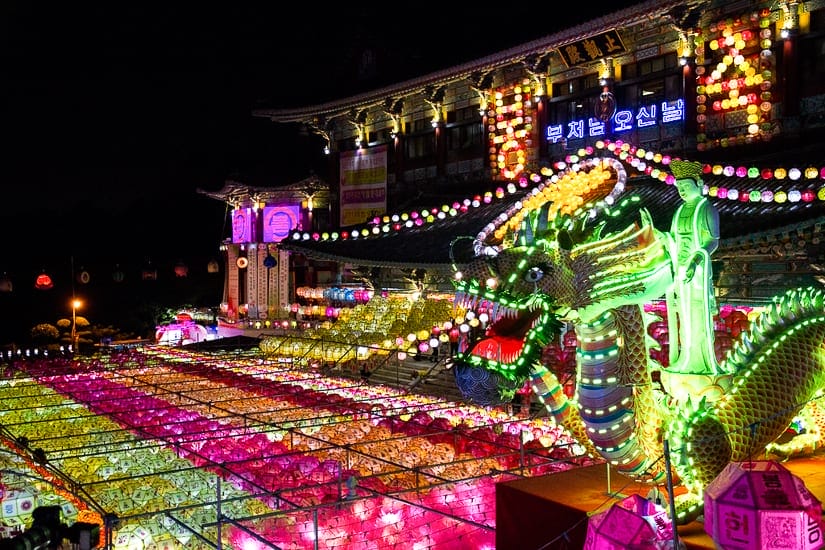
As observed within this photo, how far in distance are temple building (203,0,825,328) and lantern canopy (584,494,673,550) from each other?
252cm

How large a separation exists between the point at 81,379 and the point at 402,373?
6.66 meters

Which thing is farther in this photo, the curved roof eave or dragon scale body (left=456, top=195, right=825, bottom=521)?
the curved roof eave

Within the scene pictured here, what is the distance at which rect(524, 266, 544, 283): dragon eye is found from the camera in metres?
5.41

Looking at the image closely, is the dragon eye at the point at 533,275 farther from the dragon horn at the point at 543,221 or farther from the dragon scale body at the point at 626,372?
the dragon horn at the point at 543,221

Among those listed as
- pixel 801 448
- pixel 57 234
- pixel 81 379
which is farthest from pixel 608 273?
pixel 57 234

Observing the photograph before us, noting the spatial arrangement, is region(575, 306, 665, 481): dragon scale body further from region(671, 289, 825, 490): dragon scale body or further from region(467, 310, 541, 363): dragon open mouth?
region(467, 310, 541, 363): dragon open mouth

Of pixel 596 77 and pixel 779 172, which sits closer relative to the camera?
pixel 779 172

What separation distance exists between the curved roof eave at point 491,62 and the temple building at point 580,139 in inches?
1.9

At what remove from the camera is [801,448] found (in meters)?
6.92

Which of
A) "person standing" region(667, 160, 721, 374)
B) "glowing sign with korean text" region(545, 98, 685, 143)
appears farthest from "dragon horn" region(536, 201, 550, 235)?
"glowing sign with korean text" region(545, 98, 685, 143)

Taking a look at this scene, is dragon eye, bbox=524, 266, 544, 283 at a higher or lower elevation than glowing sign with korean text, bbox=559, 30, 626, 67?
lower

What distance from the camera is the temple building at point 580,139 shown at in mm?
12648

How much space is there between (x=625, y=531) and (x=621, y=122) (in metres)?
13.4

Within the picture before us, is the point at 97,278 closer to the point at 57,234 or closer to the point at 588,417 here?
the point at 57,234
